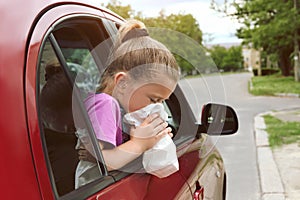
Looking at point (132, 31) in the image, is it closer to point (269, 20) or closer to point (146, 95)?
point (146, 95)

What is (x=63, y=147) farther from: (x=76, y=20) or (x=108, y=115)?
(x=76, y=20)

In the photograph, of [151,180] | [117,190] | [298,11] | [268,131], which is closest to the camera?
[117,190]

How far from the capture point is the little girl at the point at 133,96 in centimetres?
153

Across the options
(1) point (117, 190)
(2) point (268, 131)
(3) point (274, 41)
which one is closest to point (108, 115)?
(1) point (117, 190)

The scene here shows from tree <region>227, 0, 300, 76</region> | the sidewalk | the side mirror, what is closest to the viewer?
the side mirror

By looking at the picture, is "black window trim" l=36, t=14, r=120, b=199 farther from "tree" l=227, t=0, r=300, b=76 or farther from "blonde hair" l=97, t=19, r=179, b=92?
"tree" l=227, t=0, r=300, b=76

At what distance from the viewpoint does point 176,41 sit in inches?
69.9

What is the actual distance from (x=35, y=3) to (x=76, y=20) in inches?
15.7

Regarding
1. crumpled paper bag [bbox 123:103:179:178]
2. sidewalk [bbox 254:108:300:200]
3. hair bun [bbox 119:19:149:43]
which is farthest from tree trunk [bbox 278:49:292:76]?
crumpled paper bag [bbox 123:103:179:178]

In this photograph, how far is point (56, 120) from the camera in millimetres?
1822

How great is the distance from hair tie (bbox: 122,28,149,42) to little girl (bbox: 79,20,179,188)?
73 mm

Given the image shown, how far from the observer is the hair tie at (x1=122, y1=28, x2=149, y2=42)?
171 centimetres

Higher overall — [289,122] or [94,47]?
[94,47]

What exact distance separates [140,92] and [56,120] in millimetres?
441
